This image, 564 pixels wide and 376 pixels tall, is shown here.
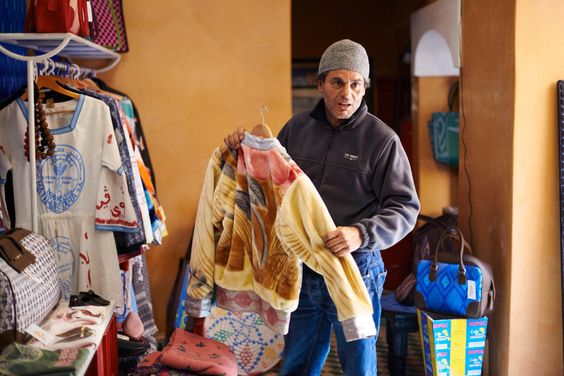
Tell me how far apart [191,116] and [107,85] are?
46cm

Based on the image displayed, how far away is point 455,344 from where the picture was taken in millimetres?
2834

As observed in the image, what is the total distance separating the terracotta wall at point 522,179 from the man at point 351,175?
90 cm

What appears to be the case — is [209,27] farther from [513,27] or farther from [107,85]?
[513,27]

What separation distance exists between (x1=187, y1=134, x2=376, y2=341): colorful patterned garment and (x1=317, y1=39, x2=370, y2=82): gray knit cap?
0.33 m

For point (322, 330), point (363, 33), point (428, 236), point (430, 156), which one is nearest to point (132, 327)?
point (322, 330)

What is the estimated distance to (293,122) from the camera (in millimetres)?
2408

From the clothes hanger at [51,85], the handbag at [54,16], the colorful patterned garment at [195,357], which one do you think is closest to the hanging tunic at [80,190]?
the clothes hanger at [51,85]

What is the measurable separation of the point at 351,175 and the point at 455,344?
1077mm

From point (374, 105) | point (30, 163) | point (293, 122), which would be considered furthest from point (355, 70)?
point (374, 105)

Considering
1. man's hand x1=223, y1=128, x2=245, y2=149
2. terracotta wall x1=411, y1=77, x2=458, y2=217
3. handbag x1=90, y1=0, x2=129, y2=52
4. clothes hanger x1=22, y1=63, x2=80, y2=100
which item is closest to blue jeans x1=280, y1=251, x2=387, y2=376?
man's hand x1=223, y1=128, x2=245, y2=149

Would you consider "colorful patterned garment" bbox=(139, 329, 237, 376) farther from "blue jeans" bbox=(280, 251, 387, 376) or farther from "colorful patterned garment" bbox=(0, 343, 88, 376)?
"colorful patterned garment" bbox=(0, 343, 88, 376)

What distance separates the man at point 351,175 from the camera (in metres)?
2.15

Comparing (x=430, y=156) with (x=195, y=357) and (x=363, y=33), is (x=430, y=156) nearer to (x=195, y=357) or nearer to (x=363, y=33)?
(x=363, y=33)

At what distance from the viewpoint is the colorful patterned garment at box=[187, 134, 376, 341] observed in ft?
6.60
